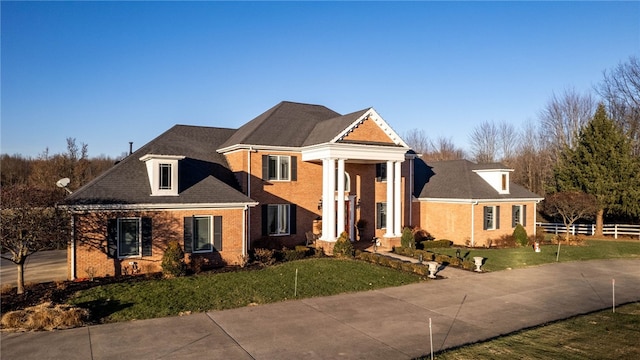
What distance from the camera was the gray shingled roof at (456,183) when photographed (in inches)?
1177

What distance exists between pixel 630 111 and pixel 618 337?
46.8 meters

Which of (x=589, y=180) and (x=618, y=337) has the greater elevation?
(x=589, y=180)

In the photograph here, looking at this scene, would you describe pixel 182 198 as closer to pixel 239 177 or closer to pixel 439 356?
pixel 239 177

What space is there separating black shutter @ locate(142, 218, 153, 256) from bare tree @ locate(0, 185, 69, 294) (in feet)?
11.3

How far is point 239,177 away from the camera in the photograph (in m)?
25.3

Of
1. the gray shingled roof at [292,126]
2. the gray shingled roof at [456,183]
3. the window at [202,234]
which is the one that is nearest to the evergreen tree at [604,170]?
the gray shingled roof at [456,183]

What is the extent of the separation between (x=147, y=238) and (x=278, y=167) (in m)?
9.33

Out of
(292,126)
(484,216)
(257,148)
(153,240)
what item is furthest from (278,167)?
(484,216)

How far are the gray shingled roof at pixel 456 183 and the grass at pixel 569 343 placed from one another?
1664cm

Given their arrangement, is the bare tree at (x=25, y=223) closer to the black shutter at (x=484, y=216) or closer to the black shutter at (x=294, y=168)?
the black shutter at (x=294, y=168)

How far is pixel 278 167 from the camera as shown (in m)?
26.0

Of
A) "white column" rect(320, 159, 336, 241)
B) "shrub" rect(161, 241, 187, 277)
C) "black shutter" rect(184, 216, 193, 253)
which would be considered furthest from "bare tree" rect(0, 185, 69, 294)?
"white column" rect(320, 159, 336, 241)

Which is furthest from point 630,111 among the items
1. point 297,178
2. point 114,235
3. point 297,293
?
Result: point 114,235

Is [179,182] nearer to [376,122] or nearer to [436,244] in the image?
[376,122]
